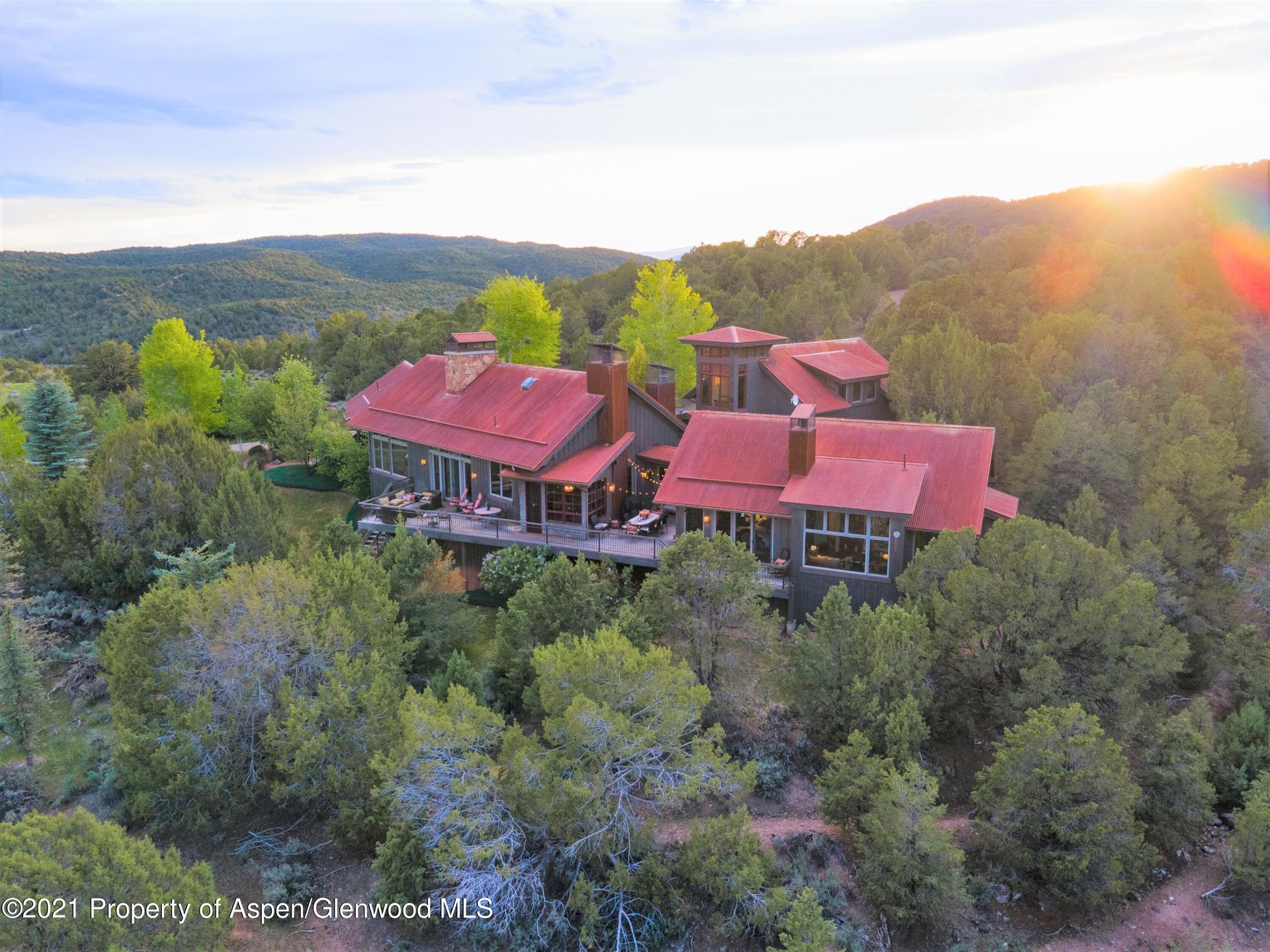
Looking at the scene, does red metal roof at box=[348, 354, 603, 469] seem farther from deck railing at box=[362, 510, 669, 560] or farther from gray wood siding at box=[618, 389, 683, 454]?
deck railing at box=[362, 510, 669, 560]

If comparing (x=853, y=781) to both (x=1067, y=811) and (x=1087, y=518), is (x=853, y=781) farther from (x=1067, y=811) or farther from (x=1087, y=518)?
(x=1087, y=518)

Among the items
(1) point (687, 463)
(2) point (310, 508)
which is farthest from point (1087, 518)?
(2) point (310, 508)

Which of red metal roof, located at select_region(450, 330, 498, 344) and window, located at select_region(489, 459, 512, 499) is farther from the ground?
red metal roof, located at select_region(450, 330, 498, 344)

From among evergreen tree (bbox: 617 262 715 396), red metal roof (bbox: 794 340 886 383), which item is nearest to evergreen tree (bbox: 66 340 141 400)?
evergreen tree (bbox: 617 262 715 396)

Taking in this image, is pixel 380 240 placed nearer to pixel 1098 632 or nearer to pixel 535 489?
pixel 535 489

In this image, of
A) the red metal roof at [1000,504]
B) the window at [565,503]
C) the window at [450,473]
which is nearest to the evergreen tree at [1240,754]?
the red metal roof at [1000,504]

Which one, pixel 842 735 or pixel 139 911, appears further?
pixel 842 735

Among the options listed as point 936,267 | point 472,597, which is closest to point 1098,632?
point 472,597
